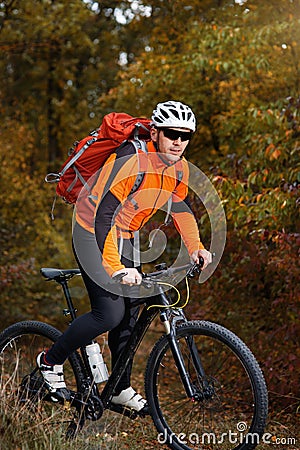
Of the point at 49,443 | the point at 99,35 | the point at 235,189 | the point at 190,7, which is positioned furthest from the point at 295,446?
the point at 99,35

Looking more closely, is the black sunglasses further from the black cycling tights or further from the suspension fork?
the suspension fork

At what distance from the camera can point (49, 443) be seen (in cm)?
318

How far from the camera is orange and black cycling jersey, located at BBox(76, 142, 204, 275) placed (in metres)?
3.34

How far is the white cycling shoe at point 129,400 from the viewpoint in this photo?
3736 millimetres

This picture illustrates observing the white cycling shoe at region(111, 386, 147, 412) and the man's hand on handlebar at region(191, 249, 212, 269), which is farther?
the white cycling shoe at region(111, 386, 147, 412)

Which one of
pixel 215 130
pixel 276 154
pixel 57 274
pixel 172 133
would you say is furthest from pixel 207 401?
pixel 215 130

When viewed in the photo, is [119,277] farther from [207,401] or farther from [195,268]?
[207,401]

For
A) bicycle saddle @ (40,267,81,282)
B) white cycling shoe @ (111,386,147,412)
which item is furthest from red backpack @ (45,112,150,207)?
white cycling shoe @ (111,386,147,412)

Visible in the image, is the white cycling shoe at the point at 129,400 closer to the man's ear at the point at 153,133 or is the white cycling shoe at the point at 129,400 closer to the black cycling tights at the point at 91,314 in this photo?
the black cycling tights at the point at 91,314

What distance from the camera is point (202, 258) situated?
140 inches

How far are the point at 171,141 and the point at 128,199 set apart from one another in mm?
360

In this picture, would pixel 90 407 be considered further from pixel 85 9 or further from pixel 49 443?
pixel 85 9

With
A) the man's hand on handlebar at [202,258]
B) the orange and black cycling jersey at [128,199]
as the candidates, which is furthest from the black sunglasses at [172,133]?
the man's hand on handlebar at [202,258]

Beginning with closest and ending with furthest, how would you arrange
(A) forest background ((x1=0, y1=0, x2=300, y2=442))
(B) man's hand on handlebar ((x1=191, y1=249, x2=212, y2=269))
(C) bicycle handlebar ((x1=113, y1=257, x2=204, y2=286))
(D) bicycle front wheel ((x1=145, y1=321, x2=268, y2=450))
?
(D) bicycle front wheel ((x1=145, y1=321, x2=268, y2=450))
(C) bicycle handlebar ((x1=113, y1=257, x2=204, y2=286))
(B) man's hand on handlebar ((x1=191, y1=249, x2=212, y2=269))
(A) forest background ((x1=0, y1=0, x2=300, y2=442))
